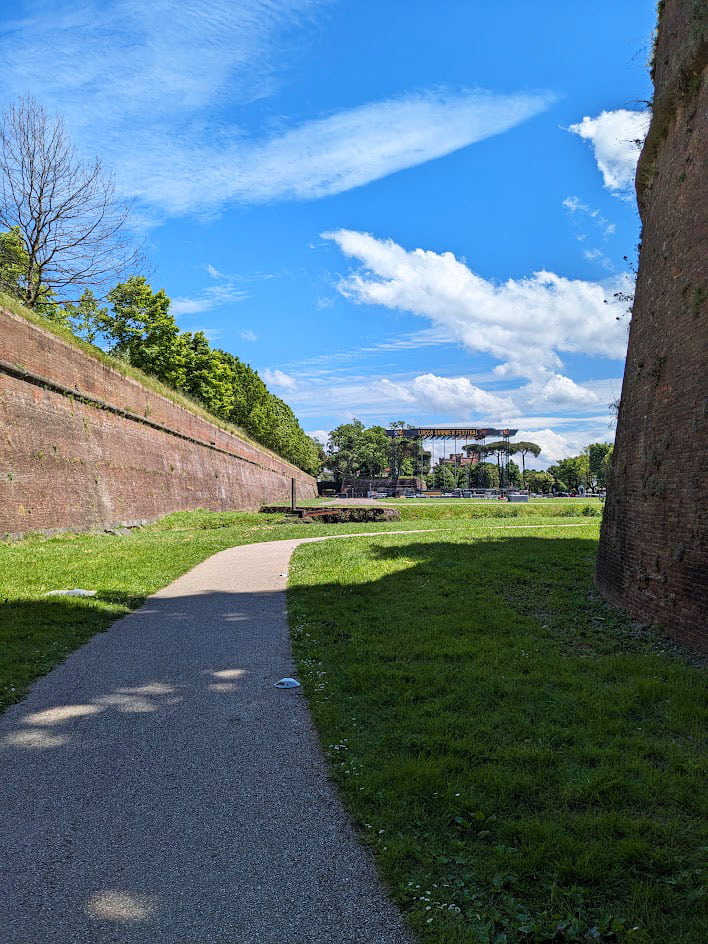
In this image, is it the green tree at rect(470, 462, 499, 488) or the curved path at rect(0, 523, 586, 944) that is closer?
the curved path at rect(0, 523, 586, 944)

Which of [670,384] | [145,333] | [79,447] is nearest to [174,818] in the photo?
[670,384]

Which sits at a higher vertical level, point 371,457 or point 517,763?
point 371,457

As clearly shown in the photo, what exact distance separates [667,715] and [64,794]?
4.12 meters

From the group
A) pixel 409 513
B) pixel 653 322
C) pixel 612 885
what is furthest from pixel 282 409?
pixel 612 885

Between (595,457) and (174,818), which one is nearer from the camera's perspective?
(174,818)

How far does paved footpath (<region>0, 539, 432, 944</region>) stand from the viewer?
2.35 metres

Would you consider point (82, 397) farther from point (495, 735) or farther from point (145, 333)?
point (145, 333)

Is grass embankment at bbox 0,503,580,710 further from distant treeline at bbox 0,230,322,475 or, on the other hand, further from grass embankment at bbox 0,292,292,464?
distant treeline at bbox 0,230,322,475

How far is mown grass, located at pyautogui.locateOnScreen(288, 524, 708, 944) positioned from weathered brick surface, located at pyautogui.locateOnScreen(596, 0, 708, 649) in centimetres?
64

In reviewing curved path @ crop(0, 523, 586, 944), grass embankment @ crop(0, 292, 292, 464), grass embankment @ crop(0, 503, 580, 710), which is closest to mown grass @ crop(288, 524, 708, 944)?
→ curved path @ crop(0, 523, 586, 944)

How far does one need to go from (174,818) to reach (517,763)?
6.70 feet

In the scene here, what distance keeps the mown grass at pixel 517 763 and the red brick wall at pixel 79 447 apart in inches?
357

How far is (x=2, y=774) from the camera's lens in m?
3.52

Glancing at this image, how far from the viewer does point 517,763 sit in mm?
3693
